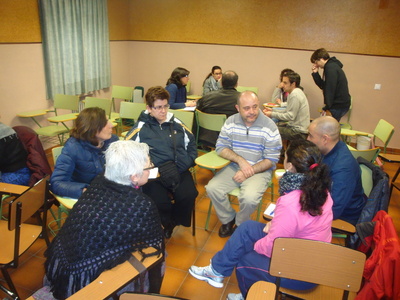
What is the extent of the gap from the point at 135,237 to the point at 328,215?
0.97m

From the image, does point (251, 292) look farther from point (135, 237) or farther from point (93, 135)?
point (93, 135)

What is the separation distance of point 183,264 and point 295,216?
1176 mm

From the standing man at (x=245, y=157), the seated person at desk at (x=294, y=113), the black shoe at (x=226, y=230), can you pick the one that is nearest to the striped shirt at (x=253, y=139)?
the standing man at (x=245, y=157)

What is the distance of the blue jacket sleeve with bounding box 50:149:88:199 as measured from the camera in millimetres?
1930

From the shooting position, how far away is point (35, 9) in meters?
4.03

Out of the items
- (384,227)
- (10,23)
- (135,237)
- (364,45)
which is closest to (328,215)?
(384,227)

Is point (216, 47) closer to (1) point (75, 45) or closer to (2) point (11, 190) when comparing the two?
(1) point (75, 45)

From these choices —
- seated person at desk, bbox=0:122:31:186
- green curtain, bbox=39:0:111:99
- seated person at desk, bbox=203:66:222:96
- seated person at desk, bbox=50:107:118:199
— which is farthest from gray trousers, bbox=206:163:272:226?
green curtain, bbox=39:0:111:99

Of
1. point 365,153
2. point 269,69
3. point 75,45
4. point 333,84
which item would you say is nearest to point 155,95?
point 365,153

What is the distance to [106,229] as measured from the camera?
1.32m

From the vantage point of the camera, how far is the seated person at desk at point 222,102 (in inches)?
143

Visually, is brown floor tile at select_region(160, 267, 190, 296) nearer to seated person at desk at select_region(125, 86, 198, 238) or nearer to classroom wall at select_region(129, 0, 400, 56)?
seated person at desk at select_region(125, 86, 198, 238)

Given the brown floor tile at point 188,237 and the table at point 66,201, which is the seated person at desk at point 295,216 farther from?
the table at point 66,201

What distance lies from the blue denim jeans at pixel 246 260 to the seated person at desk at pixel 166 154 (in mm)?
607
